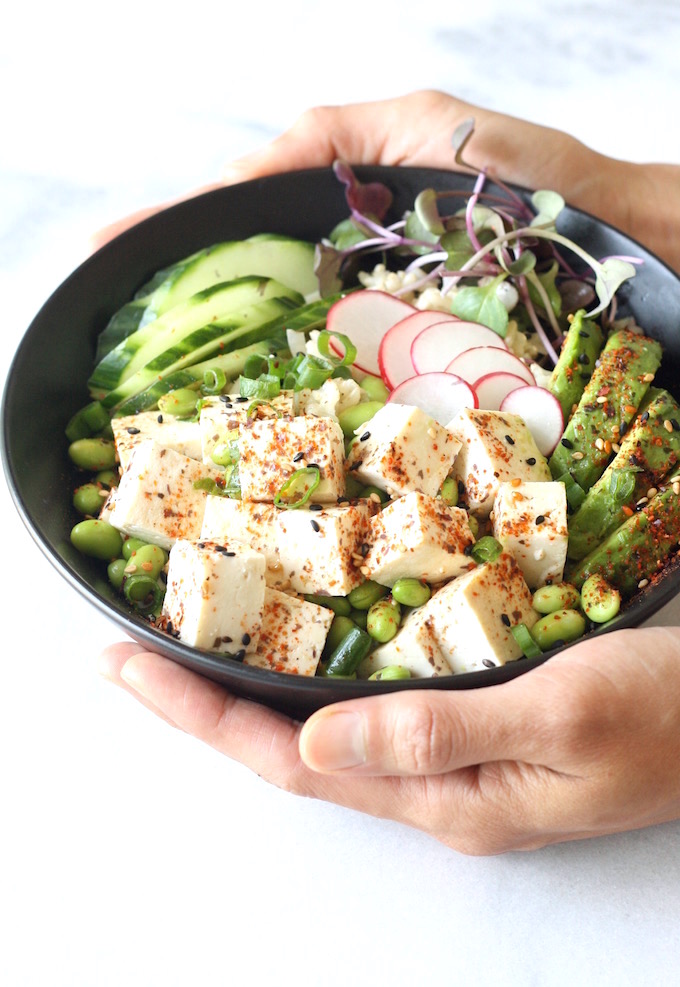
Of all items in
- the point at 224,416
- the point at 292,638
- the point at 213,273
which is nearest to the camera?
the point at 292,638

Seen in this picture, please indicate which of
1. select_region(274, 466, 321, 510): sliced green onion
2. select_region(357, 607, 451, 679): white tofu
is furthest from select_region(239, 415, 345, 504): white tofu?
select_region(357, 607, 451, 679): white tofu

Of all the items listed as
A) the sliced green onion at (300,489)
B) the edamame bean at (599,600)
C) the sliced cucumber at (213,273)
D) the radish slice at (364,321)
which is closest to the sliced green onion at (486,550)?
the edamame bean at (599,600)

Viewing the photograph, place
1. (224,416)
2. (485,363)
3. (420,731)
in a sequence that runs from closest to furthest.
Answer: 1. (420,731)
2. (224,416)
3. (485,363)

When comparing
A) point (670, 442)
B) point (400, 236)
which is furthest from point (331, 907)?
point (400, 236)

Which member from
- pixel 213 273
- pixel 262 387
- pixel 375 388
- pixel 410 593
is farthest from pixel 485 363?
pixel 213 273

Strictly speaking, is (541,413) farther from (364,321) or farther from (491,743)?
(491,743)

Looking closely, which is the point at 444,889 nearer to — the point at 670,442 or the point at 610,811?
the point at 610,811
